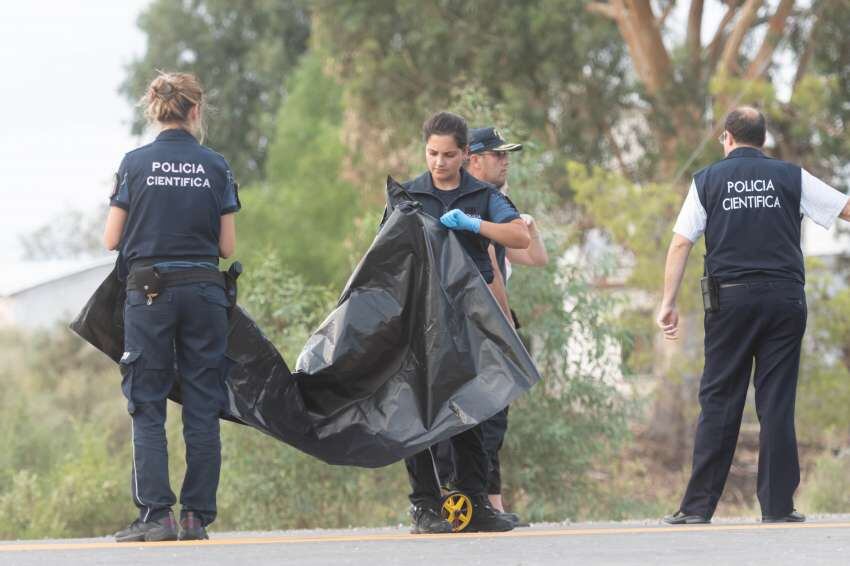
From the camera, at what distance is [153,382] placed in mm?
7230

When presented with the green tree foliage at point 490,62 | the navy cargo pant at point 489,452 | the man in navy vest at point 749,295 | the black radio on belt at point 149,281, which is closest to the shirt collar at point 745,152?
the man in navy vest at point 749,295

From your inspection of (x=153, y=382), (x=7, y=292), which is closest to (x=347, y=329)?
(x=153, y=382)

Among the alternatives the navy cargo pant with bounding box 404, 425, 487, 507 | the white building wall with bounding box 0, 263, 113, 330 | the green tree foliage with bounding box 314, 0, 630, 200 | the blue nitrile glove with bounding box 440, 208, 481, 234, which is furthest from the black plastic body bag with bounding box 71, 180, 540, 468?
the white building wall with bounding box 0, 263, 113, 330

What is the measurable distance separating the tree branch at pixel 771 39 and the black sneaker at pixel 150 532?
20465 mm

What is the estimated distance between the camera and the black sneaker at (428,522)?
7.35 metres

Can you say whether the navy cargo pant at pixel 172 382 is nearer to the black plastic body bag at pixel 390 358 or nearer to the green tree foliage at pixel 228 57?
the black plastic body bag at pixel 390 358

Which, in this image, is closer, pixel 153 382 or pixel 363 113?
pixel 153 382

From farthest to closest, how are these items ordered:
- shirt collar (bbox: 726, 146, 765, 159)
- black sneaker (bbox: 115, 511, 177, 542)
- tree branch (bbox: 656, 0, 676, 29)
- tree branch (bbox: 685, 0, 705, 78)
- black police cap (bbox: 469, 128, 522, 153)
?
tree branch (bbox: 656, 0, 676, 29) < tree branch (bbox: 685, 0, 705, 78) < black police cap (bbox: 469, 128, 522, 153) < shirt collar (bbox: 726, 146, 765, 159) < black sneaker (bbox: 115, 511, 177, 542)

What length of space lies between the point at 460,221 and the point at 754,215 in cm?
155

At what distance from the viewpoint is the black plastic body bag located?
24.0ft

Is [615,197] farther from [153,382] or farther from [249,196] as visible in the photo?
[249,196]

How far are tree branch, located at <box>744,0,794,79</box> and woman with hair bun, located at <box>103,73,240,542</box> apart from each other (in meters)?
20.0

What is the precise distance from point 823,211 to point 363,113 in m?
21.3

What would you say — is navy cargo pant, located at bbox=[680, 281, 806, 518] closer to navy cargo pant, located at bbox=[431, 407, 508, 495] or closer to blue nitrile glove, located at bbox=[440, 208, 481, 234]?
navy cargo pant, located at bbox=[431, 407, 508, 495]
